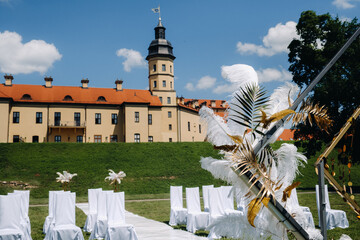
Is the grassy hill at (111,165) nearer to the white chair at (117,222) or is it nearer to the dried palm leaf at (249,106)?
the white chair at (117,222)

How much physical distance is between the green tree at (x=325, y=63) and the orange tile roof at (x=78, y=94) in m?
25.3

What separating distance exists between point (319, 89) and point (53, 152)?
76.3 ft

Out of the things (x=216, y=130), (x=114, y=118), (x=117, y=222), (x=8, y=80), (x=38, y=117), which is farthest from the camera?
(x=114, y=118)

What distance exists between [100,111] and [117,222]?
124 ft

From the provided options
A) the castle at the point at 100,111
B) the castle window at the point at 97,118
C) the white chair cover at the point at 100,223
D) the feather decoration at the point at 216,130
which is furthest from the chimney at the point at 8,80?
the feather decoration at the point at 216,130

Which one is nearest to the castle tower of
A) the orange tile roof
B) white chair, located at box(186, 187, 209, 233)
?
the orange tile roof

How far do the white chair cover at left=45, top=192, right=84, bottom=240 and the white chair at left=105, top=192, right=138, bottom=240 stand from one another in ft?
2.28

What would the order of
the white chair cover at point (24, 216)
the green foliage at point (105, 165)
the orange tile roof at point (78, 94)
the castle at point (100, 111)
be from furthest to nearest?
the orange tile roof at point (78, 94), the castle at point (100, 111), the green foliage at point (105, 165), the white chair cover at point (24, 216)

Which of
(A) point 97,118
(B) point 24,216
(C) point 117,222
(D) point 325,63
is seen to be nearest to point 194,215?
(C) point 117,222

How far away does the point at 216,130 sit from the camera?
6.81 feet

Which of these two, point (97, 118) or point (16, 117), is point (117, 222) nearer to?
point (97, 118)

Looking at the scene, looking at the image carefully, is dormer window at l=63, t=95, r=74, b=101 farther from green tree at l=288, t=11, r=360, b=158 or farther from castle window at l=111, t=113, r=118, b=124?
green tree at l=288, t=11, r=360, b=158

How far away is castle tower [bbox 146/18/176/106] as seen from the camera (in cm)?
4738

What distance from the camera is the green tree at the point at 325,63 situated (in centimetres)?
1786
